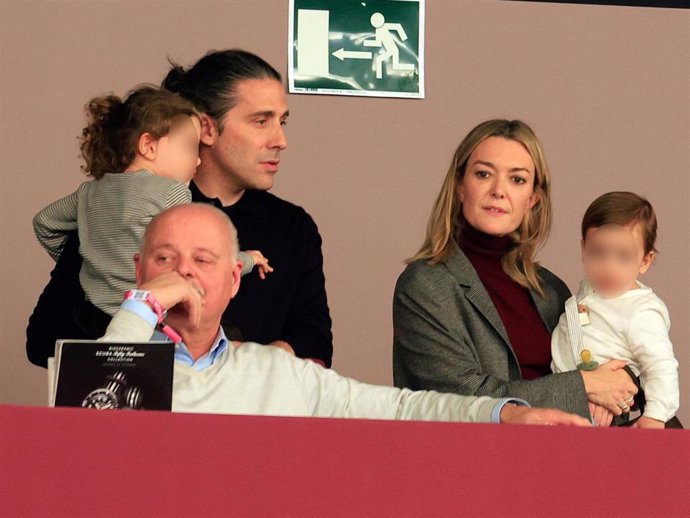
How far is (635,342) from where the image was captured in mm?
2580

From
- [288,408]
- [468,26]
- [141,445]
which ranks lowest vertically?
[288,408]

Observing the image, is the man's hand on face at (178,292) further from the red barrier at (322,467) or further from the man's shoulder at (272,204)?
the man's shoulder at (272,204)

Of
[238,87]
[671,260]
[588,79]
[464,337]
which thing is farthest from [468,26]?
[464,337]

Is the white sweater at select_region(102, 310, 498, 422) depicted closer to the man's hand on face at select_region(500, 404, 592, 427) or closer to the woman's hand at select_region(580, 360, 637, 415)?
the man's hand on face at select_region(500, 404, 592, 427)

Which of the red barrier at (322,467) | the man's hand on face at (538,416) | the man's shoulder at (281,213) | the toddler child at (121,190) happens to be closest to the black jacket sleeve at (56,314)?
the toddler child at (121,190)

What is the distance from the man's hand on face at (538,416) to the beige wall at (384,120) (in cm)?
250

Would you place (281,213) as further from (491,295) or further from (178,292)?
(178,292)

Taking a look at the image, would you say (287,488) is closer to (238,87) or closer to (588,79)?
(238,87)

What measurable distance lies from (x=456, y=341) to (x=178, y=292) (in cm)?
80

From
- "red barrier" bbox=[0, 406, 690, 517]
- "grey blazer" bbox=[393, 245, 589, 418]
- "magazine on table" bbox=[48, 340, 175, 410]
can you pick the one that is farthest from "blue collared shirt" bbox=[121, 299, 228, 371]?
"red barrier" bbox=[0, 406, 690, 517]

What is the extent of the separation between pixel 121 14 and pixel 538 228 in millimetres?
2032

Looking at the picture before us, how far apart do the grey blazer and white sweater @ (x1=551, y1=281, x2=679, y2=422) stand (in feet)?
0.46

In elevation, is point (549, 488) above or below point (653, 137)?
below

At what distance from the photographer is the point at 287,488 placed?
1275 mm
